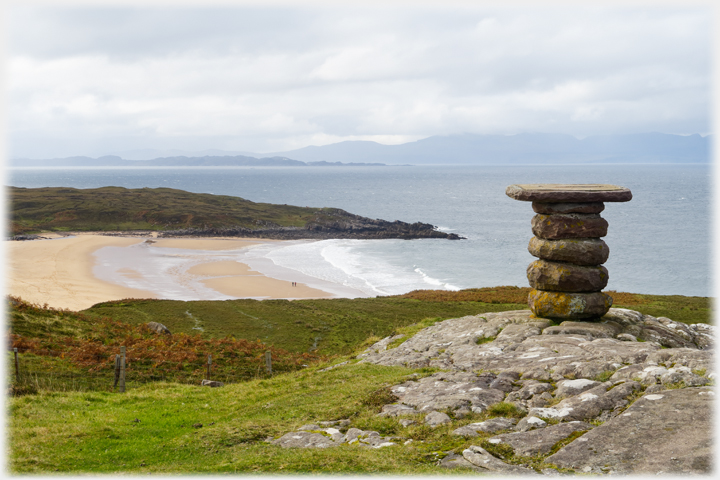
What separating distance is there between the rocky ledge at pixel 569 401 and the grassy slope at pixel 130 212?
112045mm

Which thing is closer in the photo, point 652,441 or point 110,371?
point 652,441

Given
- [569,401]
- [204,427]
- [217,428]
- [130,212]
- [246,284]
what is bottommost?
[246,284]

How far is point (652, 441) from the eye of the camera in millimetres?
8961

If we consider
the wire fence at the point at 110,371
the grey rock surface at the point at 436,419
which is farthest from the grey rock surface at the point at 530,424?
the wire fence at the point at 110,371

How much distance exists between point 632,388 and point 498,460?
177 inches

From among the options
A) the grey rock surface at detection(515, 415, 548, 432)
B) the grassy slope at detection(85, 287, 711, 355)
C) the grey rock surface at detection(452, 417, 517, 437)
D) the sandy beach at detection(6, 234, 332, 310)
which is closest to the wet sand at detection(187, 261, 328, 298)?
the sandy beach at detection(6, 234, 332, 310)

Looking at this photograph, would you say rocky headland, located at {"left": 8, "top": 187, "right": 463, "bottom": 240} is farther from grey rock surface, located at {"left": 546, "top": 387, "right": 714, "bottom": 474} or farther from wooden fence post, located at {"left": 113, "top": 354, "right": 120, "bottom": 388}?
grey rock surface, located at {"left": 546, "top": 387, "right": 714, "bottom": 474}

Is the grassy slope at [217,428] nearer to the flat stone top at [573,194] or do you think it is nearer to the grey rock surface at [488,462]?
the grey rock surface at [488,462]

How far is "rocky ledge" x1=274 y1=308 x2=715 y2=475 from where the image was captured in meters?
8.81

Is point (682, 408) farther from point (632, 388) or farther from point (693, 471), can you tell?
point (693, 471)

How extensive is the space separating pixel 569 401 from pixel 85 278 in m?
64.7

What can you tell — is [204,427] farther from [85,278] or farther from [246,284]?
[85,278]

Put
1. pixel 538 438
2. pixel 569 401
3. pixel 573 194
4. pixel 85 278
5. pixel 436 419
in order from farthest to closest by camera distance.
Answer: pixel 85 278, pixel 573 194, pixel 436 419, pixel 569 401, pixel 538 438

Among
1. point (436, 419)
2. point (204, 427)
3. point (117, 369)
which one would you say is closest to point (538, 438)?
point (436, 419)
